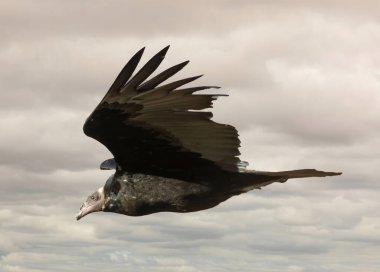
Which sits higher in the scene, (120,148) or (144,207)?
(120,148)

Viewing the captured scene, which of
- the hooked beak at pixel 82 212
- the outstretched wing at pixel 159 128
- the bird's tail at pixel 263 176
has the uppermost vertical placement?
the outstretched wing at pixel 159 128

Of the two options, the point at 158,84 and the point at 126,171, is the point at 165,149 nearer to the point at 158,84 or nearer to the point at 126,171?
the point at 126,171

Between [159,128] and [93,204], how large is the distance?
1.91 meters

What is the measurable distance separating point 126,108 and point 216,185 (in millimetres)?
1608

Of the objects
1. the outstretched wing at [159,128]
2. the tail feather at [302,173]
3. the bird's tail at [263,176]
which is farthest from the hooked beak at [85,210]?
the tail feather at [302,173]

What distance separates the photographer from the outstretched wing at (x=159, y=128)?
9.08 metres

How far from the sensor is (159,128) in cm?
982

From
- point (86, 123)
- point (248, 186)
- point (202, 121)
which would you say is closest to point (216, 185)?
point (248, 186)

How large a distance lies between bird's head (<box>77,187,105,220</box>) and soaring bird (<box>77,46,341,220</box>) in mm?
16

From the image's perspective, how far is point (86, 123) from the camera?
9820 mm

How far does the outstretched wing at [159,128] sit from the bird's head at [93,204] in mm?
690

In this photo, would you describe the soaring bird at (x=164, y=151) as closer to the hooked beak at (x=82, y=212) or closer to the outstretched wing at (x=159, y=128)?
the outstretched wing at (x=159, y=128)

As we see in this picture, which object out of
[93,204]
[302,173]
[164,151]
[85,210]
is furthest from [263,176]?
[85,210]

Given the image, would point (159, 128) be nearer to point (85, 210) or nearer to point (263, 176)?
point (263, 176)
